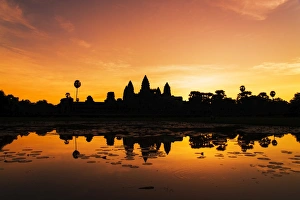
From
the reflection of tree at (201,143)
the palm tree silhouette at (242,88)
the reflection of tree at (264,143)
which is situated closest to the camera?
the reflection of tree at (201,143)

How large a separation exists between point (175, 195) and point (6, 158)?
9997 millimetres

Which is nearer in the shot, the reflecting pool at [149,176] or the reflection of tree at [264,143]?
the reflecting pool at [149,176]

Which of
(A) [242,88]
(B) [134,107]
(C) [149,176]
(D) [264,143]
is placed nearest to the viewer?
(C) [149,176]

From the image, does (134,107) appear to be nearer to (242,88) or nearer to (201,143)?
(242,88)

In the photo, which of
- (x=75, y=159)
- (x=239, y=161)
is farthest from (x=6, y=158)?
(x=239, y=161)

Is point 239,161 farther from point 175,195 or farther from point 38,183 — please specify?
point 38,183

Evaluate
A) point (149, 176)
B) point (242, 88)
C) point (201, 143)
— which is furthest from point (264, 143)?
point (242, 88)

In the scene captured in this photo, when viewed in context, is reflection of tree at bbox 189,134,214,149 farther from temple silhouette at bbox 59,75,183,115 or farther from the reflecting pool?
temple silhouette at bbox 59,75,183,115

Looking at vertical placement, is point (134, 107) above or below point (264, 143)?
above

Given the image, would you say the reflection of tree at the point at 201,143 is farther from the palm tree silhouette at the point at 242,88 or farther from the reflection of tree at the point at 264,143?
the palm tree silhouette at the point at 242,88

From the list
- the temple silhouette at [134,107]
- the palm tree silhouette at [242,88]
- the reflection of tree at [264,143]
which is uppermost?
the palm tree silhouette at [242,88]

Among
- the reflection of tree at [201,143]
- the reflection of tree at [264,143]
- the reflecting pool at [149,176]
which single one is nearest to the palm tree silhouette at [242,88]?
the reflection of tree at [264,143]

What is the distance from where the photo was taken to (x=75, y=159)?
13211 millimetres

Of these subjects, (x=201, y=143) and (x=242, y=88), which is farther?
(x=242, y=88)
